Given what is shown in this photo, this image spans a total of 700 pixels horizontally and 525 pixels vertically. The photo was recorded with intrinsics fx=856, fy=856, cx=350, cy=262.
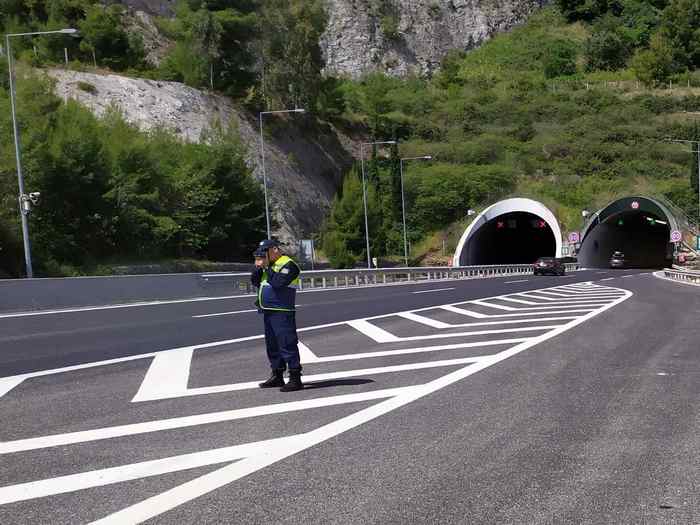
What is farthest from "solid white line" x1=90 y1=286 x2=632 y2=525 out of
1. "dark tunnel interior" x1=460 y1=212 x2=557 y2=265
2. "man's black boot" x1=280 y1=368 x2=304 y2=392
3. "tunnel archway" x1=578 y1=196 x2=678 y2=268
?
"dark tunnel interior" x1=460 y1=212 x2=557 y2=265

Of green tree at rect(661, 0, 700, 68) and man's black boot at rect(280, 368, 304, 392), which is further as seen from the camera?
green tree at rect(661, 0, 700, 68)

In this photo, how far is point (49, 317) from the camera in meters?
21.3

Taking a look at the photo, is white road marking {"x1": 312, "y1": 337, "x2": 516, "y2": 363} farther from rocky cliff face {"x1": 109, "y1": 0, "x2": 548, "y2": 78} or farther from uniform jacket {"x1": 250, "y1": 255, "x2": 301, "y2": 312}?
rocky cliff face {"x1": 109, "y1": 0, "x2": 548, "y2": 78}

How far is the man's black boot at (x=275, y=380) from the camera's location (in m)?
9.08

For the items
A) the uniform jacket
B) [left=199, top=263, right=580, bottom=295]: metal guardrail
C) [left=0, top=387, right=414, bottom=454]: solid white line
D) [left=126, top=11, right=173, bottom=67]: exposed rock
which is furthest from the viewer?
[left=126, top=11, right=173, bottom=67]: exposed rock

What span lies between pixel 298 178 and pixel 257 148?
5.49m

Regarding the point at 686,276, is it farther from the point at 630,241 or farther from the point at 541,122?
the point at 541,122

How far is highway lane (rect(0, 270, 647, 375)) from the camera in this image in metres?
13.0

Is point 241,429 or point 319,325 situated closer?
point 241,429

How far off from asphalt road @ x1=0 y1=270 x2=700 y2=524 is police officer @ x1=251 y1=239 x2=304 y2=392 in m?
0.45

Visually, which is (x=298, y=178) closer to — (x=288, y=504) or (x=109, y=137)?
(x=109, y=137)

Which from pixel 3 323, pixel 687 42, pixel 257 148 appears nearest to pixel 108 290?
pixel 3 323

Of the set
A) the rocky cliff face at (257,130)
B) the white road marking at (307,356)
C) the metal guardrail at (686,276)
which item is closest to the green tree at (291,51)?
the rocky cliff face at (257,130)

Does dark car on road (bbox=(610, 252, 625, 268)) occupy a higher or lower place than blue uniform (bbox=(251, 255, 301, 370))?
lower
